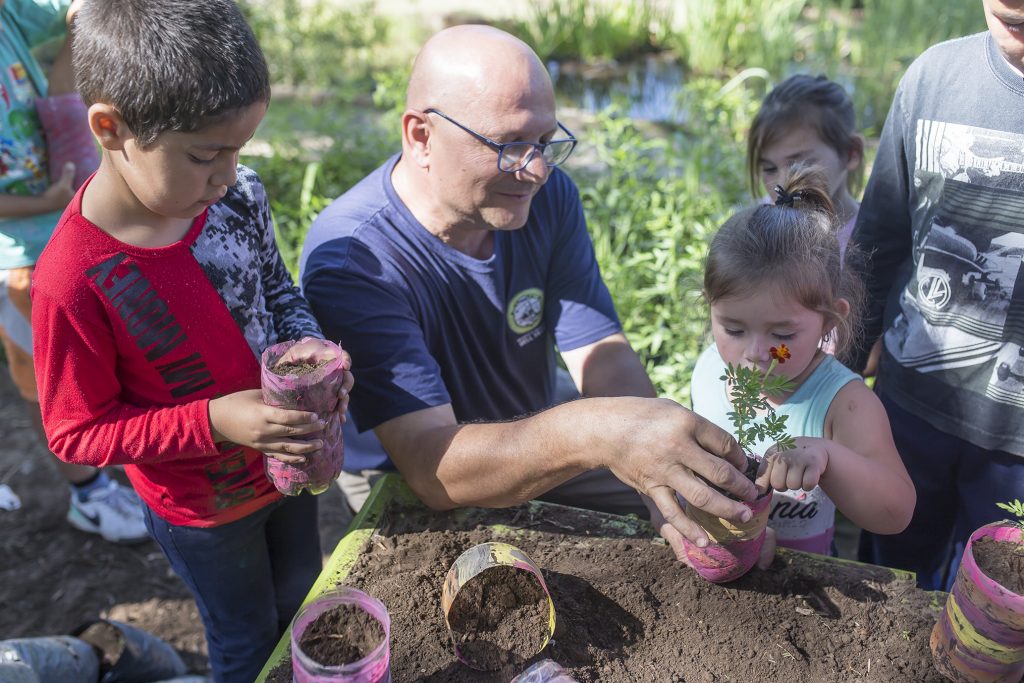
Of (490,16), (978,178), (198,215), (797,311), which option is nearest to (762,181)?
(978,178)

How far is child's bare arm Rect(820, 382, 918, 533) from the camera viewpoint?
65.5 inches

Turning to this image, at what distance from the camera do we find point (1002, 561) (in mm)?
1383

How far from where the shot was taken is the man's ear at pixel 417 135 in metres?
2.13

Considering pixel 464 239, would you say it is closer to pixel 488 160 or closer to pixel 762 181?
pixel 488 160

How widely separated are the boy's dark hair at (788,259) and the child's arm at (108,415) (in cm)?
95

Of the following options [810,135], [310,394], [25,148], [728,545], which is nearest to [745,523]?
[728,545]

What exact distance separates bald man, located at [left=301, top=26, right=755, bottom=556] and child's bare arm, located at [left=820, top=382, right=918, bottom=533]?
33 cm

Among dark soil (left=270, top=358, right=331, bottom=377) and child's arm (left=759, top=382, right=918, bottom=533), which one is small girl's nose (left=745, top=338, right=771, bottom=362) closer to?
child's arm (left=759, top=382, right=918, bottom=533)

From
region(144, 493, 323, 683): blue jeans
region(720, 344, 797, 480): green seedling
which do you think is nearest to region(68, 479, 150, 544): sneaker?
region(144, 493, 323, 683): blue jeans

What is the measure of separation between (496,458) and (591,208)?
2.65 metres

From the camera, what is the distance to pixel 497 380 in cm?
241

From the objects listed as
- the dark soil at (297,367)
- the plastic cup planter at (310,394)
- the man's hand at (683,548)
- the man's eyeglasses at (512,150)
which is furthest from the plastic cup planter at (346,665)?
the man's eyeglasses at (512,150)

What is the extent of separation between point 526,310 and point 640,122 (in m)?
3.85

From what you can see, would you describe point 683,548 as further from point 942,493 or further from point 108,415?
point 108,415
